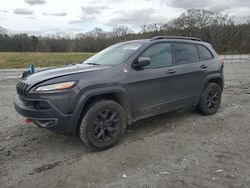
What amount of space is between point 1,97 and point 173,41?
233 inches

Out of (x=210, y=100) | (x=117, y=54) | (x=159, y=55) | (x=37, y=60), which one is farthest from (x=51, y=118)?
(x=37, y=60)

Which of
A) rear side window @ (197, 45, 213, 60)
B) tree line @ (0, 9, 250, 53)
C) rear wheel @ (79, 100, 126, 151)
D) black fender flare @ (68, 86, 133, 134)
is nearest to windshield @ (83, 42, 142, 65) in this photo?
black fender flare @ (68, 86, 133, 134)

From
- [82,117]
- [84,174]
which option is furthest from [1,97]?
[84,174]

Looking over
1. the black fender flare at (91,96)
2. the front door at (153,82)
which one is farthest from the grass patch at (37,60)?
the black fender flare at (91,96)

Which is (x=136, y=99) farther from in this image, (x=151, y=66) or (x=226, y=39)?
(x=226, y=39)

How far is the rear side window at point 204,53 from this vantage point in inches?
227

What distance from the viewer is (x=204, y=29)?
138 feet

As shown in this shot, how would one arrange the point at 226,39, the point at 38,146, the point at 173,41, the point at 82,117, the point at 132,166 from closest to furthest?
the point at 132,166, the point at 82,117, the point at 38,146, the point at 173,41, the point at 226,39

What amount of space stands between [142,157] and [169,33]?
39668 mm

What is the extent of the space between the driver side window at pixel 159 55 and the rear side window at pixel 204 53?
3.33ft

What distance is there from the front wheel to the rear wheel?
7.41 feet

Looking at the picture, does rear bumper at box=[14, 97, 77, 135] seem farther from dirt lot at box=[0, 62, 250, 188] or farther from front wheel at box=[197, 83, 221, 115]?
front wheel at box=[197, 83, 221, 115]

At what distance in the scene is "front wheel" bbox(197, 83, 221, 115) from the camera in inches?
227

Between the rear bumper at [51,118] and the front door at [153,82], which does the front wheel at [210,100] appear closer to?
the front door at [153,82]
